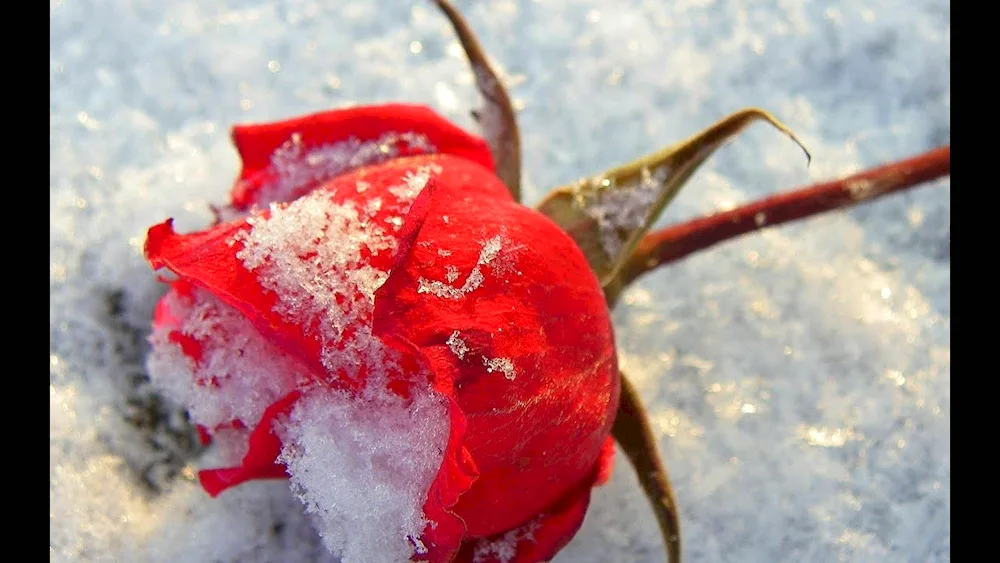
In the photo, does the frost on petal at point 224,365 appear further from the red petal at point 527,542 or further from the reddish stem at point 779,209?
the reddish stem at point 779,209

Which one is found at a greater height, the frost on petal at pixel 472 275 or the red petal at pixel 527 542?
the frost on petal at pixel 472 275

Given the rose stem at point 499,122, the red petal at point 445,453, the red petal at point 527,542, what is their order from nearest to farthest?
1. the red petal at point 445,453
2. the red petal at point 527,542
3. the rose stem at point 499,122

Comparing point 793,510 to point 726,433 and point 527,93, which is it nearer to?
point 726,433

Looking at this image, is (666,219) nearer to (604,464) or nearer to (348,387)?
(604,464)

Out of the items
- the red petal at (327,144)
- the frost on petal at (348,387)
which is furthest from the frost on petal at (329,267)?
the red petal at (327,144)

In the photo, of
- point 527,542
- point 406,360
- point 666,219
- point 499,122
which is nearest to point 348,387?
point 406,360

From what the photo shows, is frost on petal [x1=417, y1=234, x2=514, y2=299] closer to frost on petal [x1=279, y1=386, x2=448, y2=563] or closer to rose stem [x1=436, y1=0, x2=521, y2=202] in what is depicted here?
frost on petal [x1=279, y1=386, x2=448, y2=563]
